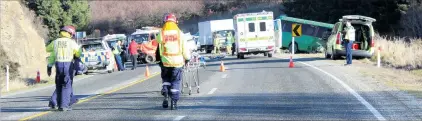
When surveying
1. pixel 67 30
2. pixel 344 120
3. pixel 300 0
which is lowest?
pixel 344 120

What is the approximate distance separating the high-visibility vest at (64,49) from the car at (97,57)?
18360 millimetres

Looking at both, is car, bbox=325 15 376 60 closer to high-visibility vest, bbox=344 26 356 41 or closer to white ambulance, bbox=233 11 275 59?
high-visibility vest, bbox=344 26 356 41

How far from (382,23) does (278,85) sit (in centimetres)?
3959

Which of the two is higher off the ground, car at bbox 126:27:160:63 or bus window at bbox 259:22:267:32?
bus window at bbox 259:22:267:32

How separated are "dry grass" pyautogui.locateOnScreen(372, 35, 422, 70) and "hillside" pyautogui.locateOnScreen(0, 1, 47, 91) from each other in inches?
757

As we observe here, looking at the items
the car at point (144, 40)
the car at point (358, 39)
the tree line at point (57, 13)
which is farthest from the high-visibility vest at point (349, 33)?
the tree line at point (57, 13)

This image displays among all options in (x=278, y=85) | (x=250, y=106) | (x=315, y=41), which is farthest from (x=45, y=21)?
(x=250, y=106)

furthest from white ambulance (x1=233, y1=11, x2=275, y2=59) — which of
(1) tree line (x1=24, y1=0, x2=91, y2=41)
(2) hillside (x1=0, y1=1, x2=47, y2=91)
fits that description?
(1) tree line (x1=24, y1=0, x2=91, y2=41)

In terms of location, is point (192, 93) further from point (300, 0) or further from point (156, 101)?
point (300, 0)

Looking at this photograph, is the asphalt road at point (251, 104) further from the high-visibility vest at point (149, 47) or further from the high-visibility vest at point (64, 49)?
the high-visibility vest at point (149, 47)

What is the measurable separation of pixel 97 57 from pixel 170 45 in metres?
19.3

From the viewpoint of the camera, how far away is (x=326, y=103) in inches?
561

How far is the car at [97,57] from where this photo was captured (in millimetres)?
32312

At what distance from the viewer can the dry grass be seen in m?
29.5
